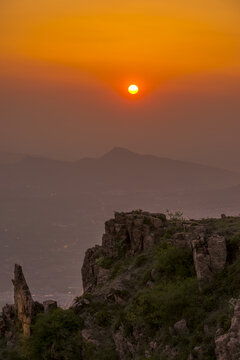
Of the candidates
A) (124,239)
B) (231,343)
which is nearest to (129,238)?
(124,239)

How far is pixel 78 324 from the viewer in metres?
51.1

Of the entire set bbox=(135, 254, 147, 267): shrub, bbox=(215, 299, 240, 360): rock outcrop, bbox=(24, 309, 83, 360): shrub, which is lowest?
bbox=(215, 299, 240, 360): rock outcrop

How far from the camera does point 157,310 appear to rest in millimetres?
44812

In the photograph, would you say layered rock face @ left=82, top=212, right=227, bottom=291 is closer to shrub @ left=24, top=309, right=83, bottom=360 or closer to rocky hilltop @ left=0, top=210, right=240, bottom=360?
rocky hilltop @ left=0, top=210, right=240, bottom=360

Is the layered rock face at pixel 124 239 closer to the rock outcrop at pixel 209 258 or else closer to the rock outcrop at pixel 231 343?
the rock outcrop at pixel 209 258

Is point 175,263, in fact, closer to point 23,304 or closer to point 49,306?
point 49,306

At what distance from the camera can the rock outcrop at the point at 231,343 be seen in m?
32.7

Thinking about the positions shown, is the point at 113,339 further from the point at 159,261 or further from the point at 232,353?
the point at 232,353

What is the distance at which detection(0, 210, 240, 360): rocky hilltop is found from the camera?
39.2 m

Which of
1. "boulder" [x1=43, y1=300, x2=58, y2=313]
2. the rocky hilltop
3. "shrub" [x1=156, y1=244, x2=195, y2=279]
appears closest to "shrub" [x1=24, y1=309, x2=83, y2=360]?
the rocky hilltop

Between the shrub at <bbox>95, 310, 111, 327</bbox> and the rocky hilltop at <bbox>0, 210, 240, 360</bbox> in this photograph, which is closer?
the rocky hilltop at <bbox>0, 210, 240, 360</bbox>

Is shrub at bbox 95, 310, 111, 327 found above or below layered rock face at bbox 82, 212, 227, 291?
below

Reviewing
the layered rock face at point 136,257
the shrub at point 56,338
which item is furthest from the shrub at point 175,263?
the shrub at point 56,338

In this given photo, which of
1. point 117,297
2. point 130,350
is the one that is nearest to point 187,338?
point 130,350
